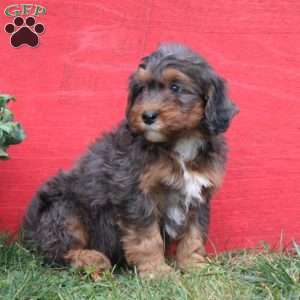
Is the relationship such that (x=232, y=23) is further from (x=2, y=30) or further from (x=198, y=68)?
(x=2, y=30)

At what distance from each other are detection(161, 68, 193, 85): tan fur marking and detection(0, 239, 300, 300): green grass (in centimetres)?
149

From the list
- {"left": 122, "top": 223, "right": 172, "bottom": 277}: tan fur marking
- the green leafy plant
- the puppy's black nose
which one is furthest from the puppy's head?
the green leafy plant

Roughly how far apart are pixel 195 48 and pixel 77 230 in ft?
6.70

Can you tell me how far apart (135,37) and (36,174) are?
5.19ft

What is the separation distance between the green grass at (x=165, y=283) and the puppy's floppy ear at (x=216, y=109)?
110cm

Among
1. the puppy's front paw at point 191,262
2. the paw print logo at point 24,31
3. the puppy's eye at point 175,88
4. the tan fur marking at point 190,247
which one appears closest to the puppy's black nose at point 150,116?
the puppy's eye at point 175,88

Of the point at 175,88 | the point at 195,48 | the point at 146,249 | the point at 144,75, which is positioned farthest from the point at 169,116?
the point at 195,48

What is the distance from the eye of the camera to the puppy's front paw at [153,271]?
5.24 meters

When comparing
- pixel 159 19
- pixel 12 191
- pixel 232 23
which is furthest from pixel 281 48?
pixel 12 191

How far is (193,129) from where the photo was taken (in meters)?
5.17

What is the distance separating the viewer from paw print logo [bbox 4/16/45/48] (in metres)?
6.16

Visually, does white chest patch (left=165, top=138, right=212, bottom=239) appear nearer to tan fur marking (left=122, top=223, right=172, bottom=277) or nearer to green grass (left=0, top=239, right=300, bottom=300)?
tan fur marking (left=122, top=223, right=172, bottom=277)

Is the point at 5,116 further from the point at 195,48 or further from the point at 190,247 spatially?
the point at 195,48

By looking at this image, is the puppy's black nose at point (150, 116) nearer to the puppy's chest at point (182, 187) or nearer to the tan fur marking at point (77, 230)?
the puppy's chest at point (182, 187)
